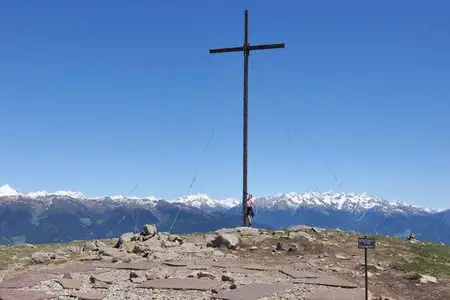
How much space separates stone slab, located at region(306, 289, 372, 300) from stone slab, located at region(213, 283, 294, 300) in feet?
3.33

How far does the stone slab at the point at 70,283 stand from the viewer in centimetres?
1250

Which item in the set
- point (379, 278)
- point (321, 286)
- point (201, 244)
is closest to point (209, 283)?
point (321, 286)

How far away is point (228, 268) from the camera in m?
16.4

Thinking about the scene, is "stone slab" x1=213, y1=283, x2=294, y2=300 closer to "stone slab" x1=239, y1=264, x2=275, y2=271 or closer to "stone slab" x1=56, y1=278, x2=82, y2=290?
"stone slab" x1=239, y1=264, x2=275, y2=271

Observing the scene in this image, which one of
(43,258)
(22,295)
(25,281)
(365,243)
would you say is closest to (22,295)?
(22,295)

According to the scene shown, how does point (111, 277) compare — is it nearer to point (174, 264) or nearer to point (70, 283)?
point (70, 283)

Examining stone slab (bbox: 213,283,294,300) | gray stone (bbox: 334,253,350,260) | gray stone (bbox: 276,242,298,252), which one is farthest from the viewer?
gray stone (bbox: 276,242,298,252)

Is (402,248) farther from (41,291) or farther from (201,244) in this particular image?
(41,291)

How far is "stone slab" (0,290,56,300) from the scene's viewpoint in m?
11.2

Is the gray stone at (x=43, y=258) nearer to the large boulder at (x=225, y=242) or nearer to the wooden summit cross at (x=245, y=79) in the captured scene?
the large boulder at (x=225, y=242)

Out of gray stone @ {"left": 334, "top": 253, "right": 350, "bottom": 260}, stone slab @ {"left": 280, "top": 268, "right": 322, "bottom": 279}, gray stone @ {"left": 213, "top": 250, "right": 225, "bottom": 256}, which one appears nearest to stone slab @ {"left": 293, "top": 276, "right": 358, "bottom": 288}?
stone slab @ {"left": 280, "top": 268, "right": 322, "bottom": 279}

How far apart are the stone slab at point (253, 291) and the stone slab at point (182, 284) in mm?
786

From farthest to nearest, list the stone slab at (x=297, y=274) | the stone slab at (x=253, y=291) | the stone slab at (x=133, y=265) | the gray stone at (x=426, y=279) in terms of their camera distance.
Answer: the gray stone at (x=426, y=279) < the stone slab at (x=133, y=265) < the stone slab at (x=297, y=274) < the stone slab at (x=253, y=291)

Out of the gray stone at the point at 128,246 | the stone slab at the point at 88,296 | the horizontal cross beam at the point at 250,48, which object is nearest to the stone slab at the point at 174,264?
the gray stone at the point at 128,246
